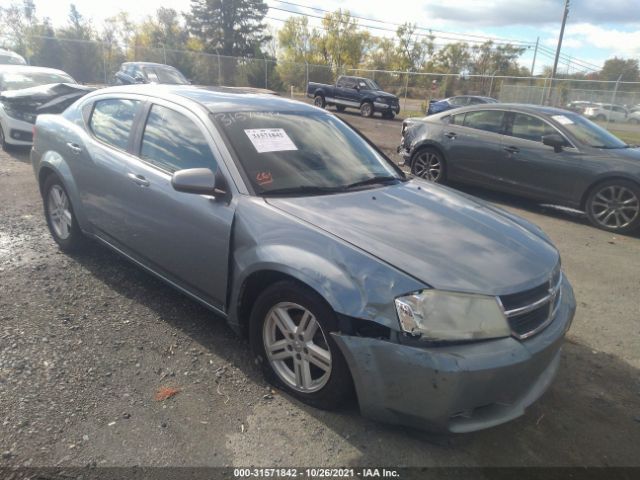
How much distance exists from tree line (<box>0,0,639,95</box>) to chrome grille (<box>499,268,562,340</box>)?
26738 mm

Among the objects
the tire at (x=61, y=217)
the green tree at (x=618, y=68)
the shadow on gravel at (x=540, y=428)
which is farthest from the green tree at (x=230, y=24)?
the shadow on gravel at (x=540, y=428)

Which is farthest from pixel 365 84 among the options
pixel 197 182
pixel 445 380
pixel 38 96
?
pixel 445 380

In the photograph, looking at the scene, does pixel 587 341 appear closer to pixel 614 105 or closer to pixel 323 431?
pixel 323 431

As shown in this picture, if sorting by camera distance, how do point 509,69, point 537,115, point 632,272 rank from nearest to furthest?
point 632,272
point 537,115
point 509,69

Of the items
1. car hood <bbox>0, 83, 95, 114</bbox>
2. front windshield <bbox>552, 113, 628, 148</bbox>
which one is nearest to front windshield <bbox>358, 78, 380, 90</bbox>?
car hood <bbox>0, 83, 95, 114</bbox>

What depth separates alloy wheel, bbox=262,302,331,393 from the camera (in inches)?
101

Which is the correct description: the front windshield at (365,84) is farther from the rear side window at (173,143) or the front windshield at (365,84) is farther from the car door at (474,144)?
the rear side window at (173,143)

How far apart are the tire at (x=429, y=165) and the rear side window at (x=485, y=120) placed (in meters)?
0.72

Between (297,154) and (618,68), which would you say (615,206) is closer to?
(297,154)

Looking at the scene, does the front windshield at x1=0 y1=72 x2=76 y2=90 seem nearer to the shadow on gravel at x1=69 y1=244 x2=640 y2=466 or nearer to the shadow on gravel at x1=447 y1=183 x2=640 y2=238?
the shadow on gravel at x1=447 y1=183 x2=640 y2=238

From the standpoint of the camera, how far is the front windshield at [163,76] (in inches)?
612

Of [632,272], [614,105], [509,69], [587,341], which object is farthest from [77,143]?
[509,69]

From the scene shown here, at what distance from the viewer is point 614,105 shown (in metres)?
20.4

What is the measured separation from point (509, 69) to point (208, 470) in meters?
65.4
